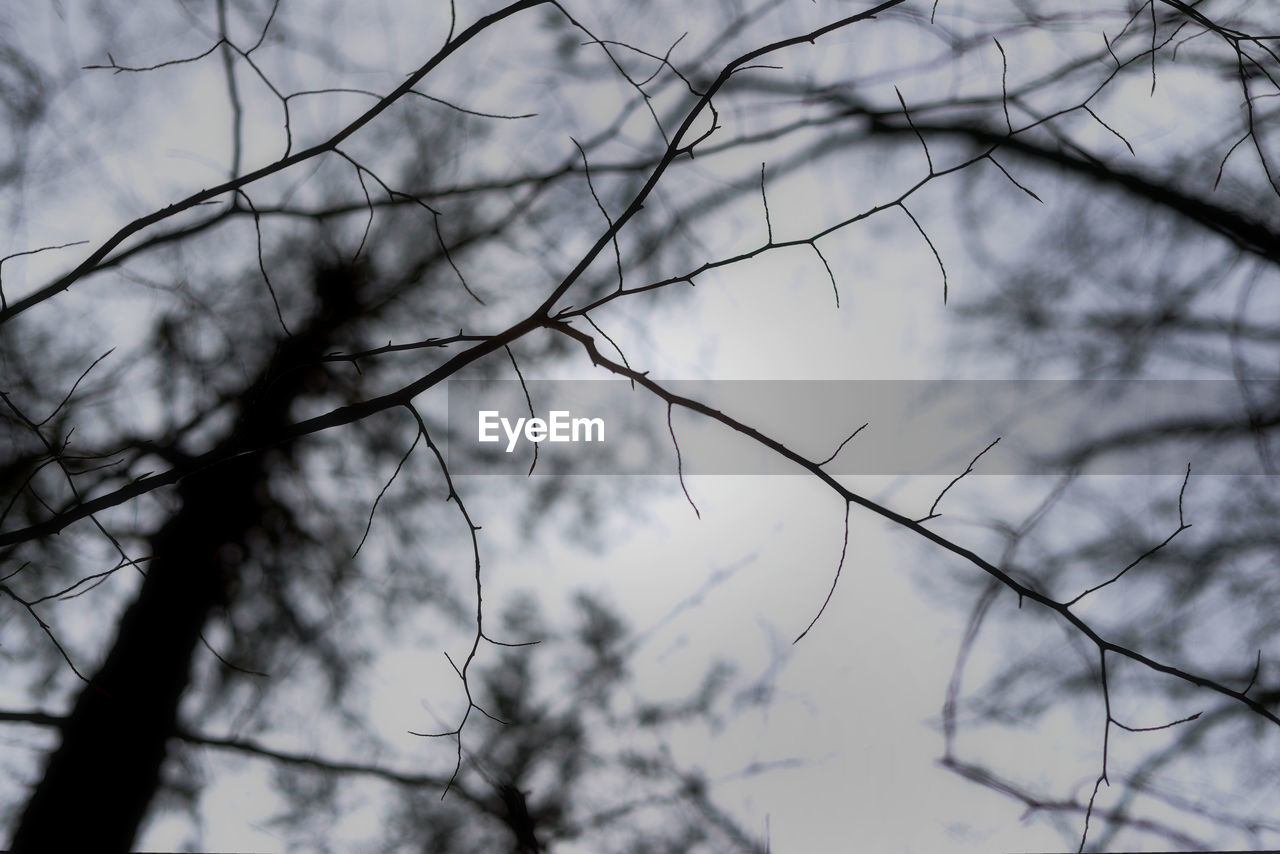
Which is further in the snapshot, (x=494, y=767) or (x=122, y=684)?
(x=494, y=767)

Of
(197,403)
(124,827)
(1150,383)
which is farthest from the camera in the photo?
(1150,383)

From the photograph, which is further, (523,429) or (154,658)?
(523,429)

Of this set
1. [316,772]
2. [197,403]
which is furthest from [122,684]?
[197,403]

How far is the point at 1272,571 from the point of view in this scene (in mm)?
1190

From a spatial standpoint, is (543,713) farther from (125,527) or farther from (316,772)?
(125,527)

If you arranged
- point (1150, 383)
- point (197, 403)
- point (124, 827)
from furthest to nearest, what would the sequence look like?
point (1150, 383), point (197, 403), point (124, 827)

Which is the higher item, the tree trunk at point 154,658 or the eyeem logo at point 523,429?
the eyeem logo at point 523,429

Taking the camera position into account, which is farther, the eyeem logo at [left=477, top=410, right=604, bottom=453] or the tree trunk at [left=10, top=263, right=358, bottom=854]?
the eyeem logo at [left=477, top=410, right=604, bottom=453]

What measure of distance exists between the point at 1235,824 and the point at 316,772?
4.55ft

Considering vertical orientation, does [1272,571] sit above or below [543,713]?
above

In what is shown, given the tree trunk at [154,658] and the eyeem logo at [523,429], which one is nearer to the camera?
the tree trunk at [154,658]

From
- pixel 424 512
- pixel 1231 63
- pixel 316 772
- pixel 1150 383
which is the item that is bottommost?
pixel 316 772

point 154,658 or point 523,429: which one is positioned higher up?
point 523,429

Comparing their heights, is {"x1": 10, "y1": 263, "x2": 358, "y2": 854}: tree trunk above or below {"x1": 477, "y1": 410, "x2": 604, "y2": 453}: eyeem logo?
below
